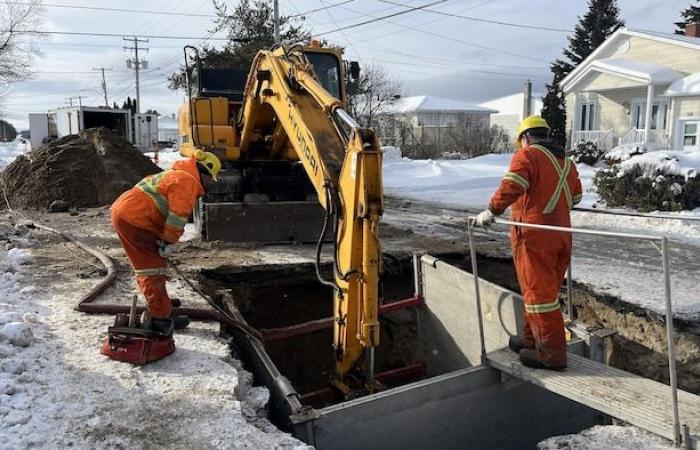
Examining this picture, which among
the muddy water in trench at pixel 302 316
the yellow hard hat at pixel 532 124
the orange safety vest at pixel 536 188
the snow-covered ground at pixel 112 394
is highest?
the yellow hard hat at pixel 532 124

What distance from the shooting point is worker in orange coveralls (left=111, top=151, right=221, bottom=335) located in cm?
456

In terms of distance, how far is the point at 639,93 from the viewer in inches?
966

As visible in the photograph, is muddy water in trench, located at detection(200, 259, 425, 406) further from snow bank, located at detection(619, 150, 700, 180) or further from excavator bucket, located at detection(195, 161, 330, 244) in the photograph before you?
snow bank, located at detection(619, 150, 700, 180)

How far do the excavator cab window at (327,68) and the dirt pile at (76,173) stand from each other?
26.2 feet

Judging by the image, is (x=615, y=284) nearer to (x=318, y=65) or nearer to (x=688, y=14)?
(x=318, y=65)

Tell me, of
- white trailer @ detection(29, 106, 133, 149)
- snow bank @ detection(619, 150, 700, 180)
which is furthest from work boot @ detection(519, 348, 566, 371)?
white trailer @ detection(29, 106, 133, 149)

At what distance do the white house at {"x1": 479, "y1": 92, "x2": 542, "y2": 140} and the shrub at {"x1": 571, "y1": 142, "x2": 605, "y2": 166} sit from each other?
30.0 meters

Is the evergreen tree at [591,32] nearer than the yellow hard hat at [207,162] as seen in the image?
No

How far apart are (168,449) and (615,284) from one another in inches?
223

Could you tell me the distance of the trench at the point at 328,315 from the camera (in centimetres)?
630

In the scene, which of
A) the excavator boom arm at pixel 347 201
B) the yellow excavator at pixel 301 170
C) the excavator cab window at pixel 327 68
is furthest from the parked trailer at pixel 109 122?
the excavator boom arm at pixel 347 201

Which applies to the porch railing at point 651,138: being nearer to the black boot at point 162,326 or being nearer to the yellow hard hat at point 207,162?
the yellow hard hat at point 207,162

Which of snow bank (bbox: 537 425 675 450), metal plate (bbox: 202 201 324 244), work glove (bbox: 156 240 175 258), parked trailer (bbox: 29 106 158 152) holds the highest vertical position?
parked trailer (bbox: 29 106 158 152)

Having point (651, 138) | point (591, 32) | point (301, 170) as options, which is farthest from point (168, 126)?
point (301, 170)
